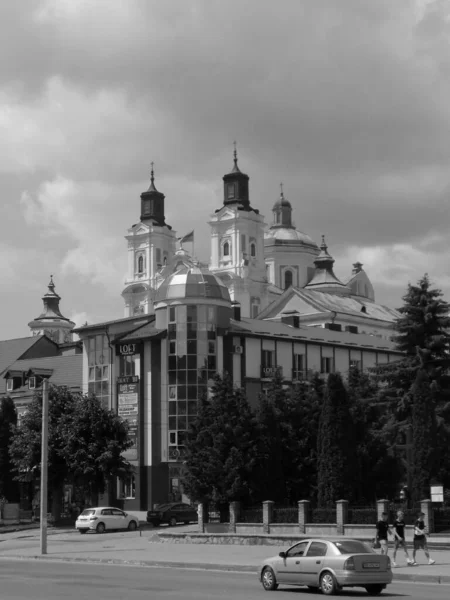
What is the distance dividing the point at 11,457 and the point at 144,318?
50.7 feet

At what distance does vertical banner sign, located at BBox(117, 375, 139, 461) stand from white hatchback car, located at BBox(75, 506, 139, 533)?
1370cm

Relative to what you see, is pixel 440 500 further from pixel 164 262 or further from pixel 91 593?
pixel 164 262

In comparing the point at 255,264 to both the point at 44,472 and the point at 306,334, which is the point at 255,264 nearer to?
the point at 306,334

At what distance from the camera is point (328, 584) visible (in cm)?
2252

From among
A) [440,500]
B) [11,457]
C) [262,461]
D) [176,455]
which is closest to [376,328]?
[176,455]

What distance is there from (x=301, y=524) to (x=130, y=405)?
28.3 m

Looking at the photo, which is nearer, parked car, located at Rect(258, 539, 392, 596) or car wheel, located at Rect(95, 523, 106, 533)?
parked car, located at Rect(258, 539, 392, 596)

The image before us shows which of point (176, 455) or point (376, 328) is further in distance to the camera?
point (376, 328)

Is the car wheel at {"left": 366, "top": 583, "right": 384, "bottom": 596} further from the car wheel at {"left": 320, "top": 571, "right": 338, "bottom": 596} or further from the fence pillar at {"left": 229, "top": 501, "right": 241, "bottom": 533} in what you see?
the fence pillar at {"left": 229, "top": 501, "right": 241, "bottom": 533}

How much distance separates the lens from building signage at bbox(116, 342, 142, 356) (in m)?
69.2

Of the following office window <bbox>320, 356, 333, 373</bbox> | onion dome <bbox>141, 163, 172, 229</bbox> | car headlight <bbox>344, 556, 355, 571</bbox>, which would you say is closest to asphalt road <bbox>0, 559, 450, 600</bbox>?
car headlight <bbox>344, 556, 355, 571</bbox>

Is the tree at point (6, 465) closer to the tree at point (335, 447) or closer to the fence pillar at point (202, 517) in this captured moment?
the fence pillar at point (202, 517)

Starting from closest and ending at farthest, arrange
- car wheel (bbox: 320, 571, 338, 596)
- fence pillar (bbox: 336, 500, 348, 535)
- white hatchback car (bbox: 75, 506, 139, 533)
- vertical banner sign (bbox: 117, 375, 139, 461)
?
1. car wheel (bbox: 320, 571, 338, 596)
2. fence pillar (bbox: 336, 500, 348, 535)
3. white hatchback car (bbox: 75, 506, 139, 533)
4. vertical banner sign (bbox: 117, 375, 139, 461)

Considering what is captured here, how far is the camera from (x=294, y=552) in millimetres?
23797
